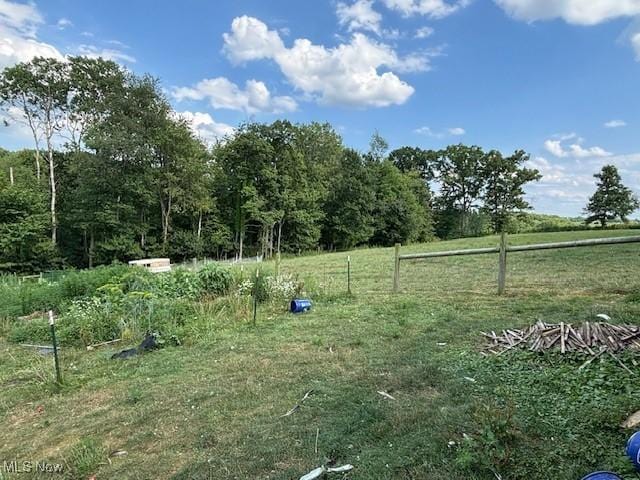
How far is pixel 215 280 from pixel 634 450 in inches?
281

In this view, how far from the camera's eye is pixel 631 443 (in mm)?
1824

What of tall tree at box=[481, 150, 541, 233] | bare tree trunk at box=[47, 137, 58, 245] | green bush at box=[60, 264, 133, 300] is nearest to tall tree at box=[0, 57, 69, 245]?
bare tree trunk at box=[47, 137, 58, 245]

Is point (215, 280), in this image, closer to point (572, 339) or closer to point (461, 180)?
point (572, 339)

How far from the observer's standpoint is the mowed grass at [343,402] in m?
2.16

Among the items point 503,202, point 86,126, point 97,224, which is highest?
point 86,126

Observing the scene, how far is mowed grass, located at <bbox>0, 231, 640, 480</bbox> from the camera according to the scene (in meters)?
2.16

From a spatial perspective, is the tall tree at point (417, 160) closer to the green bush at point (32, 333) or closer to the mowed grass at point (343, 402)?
the mowed grass at point (343, 402)

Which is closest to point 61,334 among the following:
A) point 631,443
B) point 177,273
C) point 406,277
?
point 177,273

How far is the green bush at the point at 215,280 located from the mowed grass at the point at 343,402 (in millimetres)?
1815

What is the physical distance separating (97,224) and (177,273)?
18189 mm

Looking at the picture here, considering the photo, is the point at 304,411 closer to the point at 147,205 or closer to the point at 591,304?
the point at 591,304

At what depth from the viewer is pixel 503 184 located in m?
40.2

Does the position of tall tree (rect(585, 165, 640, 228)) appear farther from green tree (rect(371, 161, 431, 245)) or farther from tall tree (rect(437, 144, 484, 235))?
green tree (rect(371, 161, 431, 245))

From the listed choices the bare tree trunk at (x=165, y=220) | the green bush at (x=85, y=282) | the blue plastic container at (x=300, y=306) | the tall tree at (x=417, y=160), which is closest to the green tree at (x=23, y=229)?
the bare tree trunk at (x=165, y=220)
